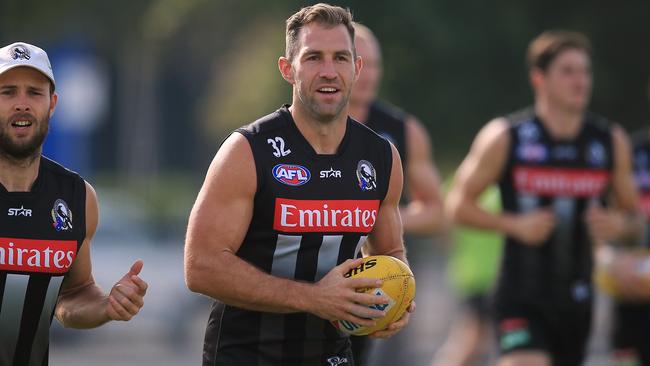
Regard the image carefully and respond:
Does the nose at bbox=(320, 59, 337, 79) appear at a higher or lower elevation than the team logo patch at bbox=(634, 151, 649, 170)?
higher

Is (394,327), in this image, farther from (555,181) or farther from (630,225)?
(630,225)

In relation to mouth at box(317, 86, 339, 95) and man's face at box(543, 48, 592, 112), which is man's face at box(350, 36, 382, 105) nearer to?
man's face at box(543, 48, 592, 112)

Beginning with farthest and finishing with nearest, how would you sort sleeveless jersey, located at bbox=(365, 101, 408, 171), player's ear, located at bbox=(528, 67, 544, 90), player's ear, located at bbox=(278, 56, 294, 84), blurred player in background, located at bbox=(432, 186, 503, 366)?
blurred player in background, located at bbox=(432, 186, 503, 366) < player's ear, located at bbox=(528, 67, 544, 90) < sleeveless jersey, located at bbox=(365, 101, 408, 171) < player's ear, located at bbox=(278, 56, 294, 84)

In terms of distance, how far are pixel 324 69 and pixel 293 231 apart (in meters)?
0.77

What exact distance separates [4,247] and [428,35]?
11.5 metres

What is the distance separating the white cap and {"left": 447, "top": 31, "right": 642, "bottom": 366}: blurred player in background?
4332 mm

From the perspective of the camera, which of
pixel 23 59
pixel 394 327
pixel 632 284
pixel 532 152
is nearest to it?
pixel 23 59

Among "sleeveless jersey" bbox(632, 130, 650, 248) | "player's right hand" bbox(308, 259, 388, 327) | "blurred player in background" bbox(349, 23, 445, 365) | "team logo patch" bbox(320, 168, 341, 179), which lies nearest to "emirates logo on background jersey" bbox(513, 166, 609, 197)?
"blurred player in background" bbox(349, 23, 445, 365)

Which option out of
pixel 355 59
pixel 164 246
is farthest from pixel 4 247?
pixel 164 246

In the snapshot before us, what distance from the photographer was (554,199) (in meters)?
10.2

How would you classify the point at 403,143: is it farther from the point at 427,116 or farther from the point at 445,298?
the point at 445,298

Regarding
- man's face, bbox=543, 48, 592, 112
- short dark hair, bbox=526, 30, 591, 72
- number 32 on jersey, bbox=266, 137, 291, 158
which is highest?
short dark hair, bbox=526, 30, 591, 72

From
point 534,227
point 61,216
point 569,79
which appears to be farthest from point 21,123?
point 569,79

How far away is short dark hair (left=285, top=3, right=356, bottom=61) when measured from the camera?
22.5 feet
